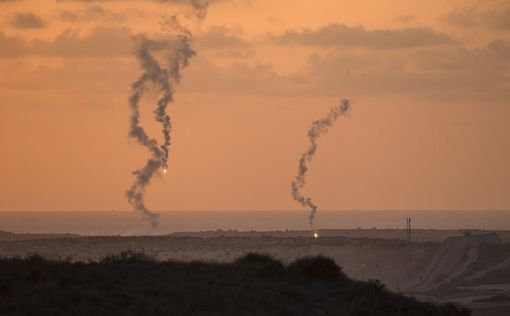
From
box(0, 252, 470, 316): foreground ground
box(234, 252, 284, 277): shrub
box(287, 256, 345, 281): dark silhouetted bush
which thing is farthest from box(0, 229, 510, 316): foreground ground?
box(0, 252, 470, 316): foreground ground

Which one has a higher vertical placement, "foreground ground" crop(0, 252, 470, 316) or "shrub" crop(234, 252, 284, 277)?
"shrub" crop(234, 252, 284, 277)

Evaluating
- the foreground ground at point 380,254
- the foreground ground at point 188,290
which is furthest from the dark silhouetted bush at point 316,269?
the foreground ground at point 380,254

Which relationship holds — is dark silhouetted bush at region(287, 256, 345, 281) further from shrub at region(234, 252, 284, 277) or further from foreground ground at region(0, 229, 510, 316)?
foreground ground at region(0, 229, 510, 316)

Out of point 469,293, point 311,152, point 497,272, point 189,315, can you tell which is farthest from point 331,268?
point 311,152

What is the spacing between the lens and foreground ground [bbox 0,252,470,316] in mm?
30172

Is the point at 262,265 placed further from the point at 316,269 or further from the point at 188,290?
the point at 188,290

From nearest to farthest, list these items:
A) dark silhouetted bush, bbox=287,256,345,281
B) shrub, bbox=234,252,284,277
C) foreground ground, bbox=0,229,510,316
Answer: shrub, bbox=234,252,284,277 → dark silhouetted bush, bbox=287,256,345,281 → foreground ground, bbox=0,229,510,316

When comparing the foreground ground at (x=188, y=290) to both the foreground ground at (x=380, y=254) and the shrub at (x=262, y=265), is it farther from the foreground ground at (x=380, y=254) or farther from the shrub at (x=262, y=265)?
the foreground ground at (x=380, y=254)

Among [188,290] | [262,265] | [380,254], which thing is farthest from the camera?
[380,254]

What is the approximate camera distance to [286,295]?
3641cm

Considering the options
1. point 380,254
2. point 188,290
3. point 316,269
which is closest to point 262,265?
point 316,269

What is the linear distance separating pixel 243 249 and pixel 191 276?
2295 inches

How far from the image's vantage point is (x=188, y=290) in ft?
112

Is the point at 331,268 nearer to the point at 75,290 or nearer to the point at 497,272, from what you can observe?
the point at 75,290
